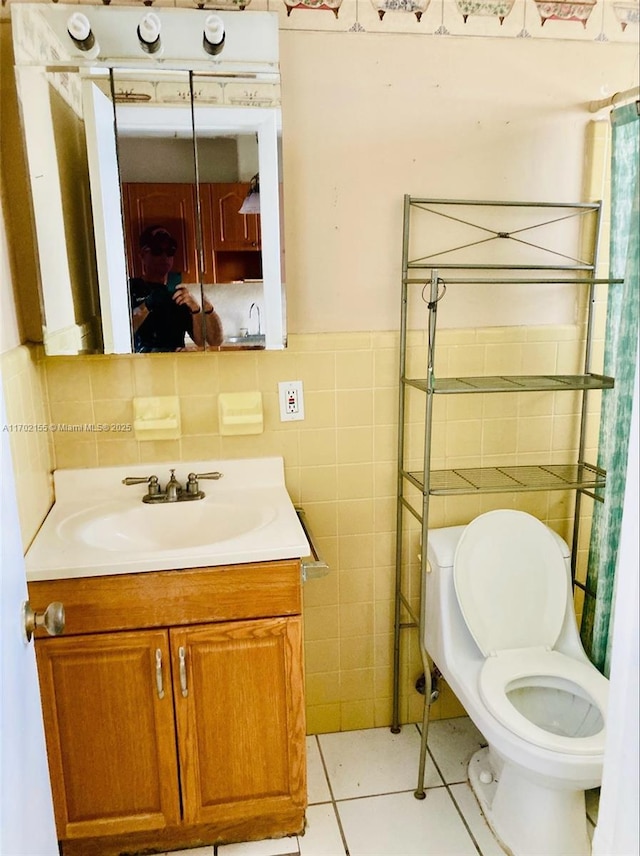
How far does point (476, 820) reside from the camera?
1.77m

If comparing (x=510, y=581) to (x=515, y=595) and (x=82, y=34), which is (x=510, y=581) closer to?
(x=515, y=595)

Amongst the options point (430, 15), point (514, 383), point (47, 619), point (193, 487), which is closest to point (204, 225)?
point (193, 487)

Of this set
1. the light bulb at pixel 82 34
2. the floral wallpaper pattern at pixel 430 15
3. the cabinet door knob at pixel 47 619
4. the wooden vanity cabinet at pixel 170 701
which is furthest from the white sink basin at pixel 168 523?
the floral wallpaper pattern at pixel 430 15

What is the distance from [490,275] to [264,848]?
1680 mm

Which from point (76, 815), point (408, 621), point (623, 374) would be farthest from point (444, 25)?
point (76, 815)

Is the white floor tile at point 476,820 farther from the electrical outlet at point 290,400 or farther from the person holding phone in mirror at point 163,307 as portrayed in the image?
the person holding phone in mirror at point 163,307

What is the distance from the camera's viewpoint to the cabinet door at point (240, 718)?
1.54 metres

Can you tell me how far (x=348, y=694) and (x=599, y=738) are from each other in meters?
0.84

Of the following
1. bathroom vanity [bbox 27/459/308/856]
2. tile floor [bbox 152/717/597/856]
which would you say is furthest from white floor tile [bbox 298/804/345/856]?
bathroom vanity [bbox 27/459/308/856]

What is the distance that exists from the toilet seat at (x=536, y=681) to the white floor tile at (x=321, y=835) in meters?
0.55

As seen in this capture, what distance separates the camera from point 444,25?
5.77 ft

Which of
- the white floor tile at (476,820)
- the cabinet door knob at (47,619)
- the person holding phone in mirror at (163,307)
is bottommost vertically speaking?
the white floor tile at (476,820)

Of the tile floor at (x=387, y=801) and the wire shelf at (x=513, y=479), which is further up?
the wire shelf at (x=513, y=479)

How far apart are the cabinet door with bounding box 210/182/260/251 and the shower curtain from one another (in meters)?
0.90
